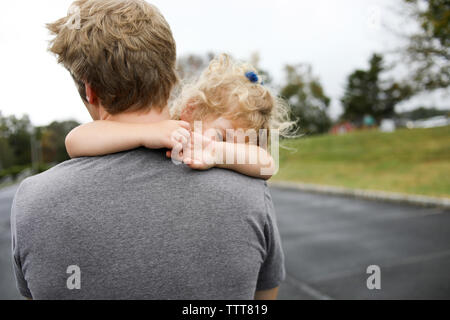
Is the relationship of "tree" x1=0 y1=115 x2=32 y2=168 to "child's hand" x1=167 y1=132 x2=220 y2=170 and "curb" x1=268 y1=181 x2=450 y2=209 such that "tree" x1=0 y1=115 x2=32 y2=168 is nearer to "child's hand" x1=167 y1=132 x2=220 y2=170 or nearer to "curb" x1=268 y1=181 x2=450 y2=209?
"child's hand" x1=167 y1=132 x2=220 y2=170

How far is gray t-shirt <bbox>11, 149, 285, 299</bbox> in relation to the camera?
3.75ft

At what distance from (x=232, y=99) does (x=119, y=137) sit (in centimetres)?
71

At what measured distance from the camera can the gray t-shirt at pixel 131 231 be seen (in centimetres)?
114

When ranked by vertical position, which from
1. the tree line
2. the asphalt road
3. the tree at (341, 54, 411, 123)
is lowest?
the tree at (341, 54, 411, 123)

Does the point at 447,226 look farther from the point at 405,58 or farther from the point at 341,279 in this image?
the point at 405,58

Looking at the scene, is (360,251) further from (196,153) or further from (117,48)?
(117,48)

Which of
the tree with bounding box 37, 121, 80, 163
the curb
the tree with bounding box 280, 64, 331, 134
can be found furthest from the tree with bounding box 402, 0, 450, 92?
the tree with bounding box 280, 64, 331, 134

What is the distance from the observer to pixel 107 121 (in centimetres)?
136

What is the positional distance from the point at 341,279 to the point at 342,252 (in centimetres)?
104

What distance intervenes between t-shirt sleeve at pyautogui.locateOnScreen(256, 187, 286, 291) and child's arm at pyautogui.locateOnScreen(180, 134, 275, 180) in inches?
4.3

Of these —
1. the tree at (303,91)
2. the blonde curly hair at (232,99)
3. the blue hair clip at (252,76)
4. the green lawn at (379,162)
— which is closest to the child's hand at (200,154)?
the blonde curly hair at (232,99)

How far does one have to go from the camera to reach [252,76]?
6.15 feet

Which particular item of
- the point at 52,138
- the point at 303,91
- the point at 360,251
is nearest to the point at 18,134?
A: the point at 52,138

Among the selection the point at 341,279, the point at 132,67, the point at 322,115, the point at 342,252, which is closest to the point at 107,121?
the point at 132,67
